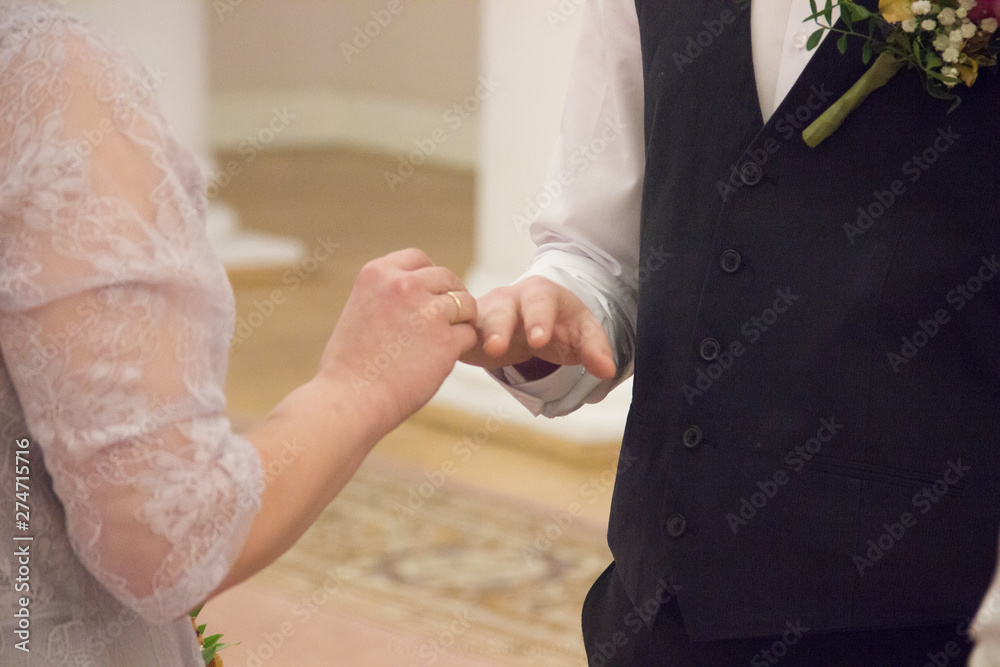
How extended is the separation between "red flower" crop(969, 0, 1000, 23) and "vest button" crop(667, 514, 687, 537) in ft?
1.99

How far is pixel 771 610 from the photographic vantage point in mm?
1250

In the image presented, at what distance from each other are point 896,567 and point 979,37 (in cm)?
55

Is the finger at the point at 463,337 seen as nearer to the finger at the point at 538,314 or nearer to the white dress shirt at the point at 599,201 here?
the finger at the point at 538,314

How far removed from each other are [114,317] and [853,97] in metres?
0.75

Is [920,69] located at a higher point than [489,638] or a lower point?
higher

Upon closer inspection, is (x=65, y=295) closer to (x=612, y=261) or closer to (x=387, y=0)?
(x=612, y=261)

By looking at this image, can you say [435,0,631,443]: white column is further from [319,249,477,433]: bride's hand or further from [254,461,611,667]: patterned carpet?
[319,249,477,433]: bride's hand

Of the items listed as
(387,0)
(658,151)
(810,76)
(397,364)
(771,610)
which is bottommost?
(387,0)

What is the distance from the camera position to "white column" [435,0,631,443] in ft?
12.7

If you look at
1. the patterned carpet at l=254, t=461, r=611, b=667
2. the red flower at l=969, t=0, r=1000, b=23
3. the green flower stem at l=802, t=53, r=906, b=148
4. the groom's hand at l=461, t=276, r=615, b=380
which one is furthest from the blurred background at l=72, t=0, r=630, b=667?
the red flower at l=969, t=0, r=1000, b=23

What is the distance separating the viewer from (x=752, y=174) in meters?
1.21

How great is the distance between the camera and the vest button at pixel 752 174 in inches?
47.4

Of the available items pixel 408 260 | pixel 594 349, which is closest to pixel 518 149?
pixel 594 349

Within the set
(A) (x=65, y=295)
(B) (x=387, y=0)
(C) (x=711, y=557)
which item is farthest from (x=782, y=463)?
(B) (x=387, y=0)
